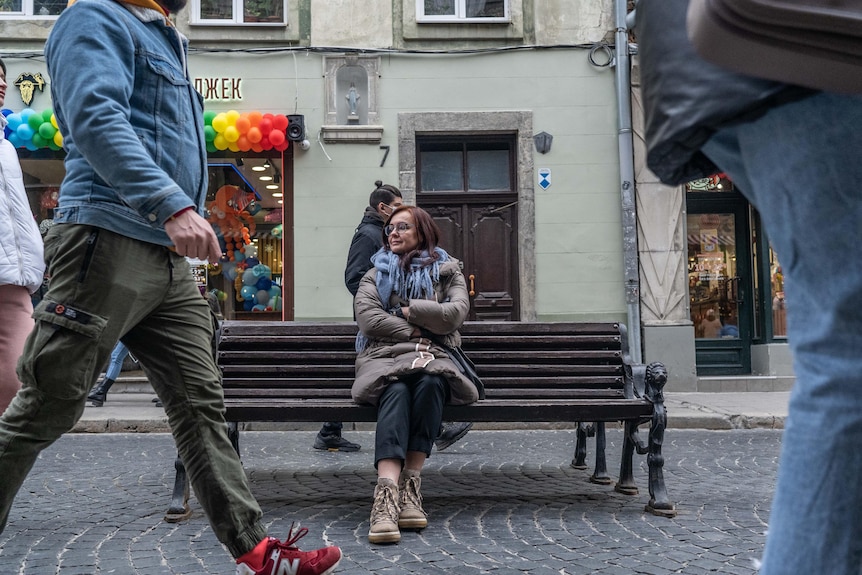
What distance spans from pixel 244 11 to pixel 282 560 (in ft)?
35.3

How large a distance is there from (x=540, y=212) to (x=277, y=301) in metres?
3.79

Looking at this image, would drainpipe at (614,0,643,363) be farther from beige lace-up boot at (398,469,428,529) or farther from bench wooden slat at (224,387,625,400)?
beige lace-up boot at (398,469,428,529)

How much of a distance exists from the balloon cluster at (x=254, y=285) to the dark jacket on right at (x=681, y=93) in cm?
1089

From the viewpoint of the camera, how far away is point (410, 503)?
3.91 meters

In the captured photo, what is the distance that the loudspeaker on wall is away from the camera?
38.1 ft

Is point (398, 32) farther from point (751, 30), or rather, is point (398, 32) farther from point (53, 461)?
point (751, 30)

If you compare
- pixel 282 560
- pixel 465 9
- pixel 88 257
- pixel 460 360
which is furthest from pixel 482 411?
pixel 465 9

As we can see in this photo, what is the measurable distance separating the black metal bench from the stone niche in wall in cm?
700

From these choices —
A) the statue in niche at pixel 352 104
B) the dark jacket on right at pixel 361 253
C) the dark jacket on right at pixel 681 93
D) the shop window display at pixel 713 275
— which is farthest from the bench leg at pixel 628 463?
the shop window display at pixel 713 275

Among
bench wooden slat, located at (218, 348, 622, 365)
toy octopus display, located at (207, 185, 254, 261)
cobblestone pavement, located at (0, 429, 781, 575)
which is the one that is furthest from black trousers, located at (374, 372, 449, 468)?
toy octopus display, located at (207, 185, 254, 261)

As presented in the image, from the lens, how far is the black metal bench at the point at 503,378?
433 cm

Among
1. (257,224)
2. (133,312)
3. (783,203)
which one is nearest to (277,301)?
(257,224)

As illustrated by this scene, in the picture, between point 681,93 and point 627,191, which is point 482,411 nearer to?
point 681,93

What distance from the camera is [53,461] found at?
231 inches
